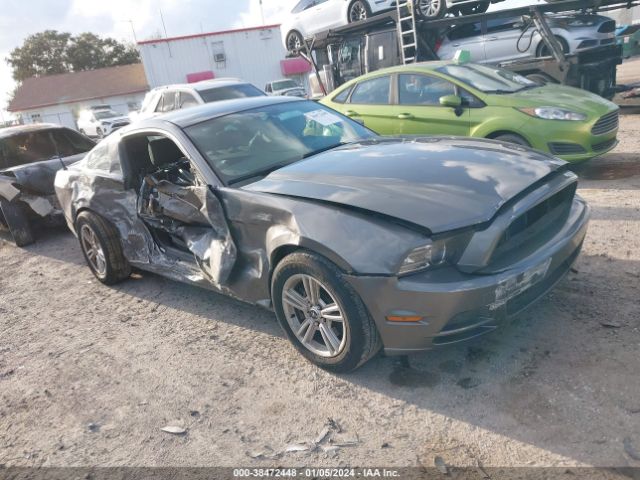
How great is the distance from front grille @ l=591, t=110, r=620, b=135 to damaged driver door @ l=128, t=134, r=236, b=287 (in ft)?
14.6

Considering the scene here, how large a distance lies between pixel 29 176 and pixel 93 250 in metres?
2.47

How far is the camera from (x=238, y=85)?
37.2ft

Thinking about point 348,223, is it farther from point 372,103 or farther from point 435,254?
point 372,103

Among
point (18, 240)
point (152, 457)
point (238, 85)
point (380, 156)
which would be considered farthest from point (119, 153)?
point (238, 85)

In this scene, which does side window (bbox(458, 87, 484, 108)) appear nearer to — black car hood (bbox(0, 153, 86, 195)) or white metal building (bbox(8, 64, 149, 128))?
black car hood (bbox(0, 153, 86, 195))

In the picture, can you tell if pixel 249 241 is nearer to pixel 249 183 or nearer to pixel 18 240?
pixel 249 183

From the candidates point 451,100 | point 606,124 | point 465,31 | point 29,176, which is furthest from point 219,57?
point 606,124

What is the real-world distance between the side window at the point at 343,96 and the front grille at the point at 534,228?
4.75 metres

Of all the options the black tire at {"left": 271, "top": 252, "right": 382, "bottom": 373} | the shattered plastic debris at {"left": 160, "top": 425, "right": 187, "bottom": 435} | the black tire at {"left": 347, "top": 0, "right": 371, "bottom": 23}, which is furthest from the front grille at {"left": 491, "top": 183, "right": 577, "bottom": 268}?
the black tire at {"left": 347, "top": 0, "right": 371, "bottom": 23}

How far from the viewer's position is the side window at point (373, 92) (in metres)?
6.95

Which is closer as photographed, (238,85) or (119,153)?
(119,153)

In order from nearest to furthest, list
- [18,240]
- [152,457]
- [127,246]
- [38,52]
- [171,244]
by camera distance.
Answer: [152,457]
[171,244]
[127,246]
[18,240]
[38,52]

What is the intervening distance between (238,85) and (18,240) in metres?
6.10

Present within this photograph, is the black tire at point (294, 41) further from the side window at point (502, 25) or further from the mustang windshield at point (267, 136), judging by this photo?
the mustang windshield at point (267, 136)
